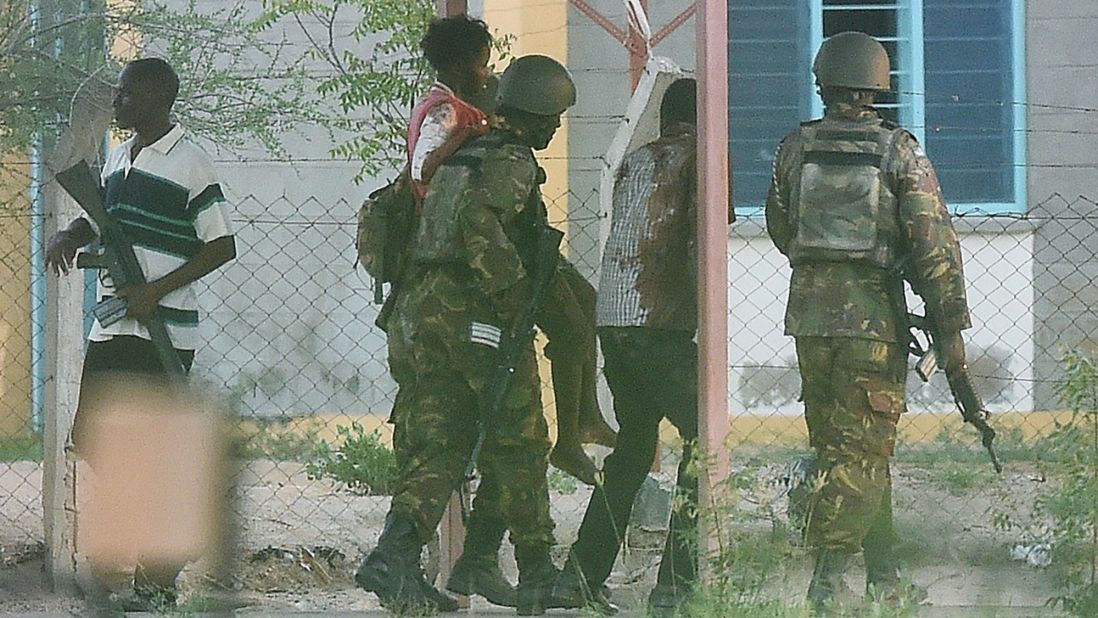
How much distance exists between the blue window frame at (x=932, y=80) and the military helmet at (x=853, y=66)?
3591mm

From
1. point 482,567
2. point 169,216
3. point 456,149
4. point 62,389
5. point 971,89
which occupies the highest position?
point 971,89

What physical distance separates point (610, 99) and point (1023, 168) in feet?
7.18

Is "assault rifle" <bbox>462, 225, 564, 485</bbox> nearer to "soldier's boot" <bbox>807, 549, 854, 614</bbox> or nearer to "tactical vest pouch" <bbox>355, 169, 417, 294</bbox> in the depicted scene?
"tactical vest pouch" <bbox>355, 169, 417, 294</bbox>

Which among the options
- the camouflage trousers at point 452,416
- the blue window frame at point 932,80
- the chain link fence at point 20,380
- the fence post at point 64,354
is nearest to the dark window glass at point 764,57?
the blue window frame at point 932,80

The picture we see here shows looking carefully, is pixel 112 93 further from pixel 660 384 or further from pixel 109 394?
pixel 660 384

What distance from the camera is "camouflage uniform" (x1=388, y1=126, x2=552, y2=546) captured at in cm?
502

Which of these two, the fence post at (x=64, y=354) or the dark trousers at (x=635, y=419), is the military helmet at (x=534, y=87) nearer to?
the dark trousers at (x=635, y=419)

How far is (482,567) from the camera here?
5301mm

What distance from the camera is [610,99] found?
873 centimetres

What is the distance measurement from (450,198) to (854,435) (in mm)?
1391

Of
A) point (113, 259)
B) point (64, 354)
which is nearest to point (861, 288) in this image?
point (113, 259)

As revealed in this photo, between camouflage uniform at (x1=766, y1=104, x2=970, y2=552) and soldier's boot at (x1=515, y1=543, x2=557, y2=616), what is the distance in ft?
2.70

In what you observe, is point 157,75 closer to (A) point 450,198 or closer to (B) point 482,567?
(A) point 450,198

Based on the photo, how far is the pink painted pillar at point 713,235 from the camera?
479cm
